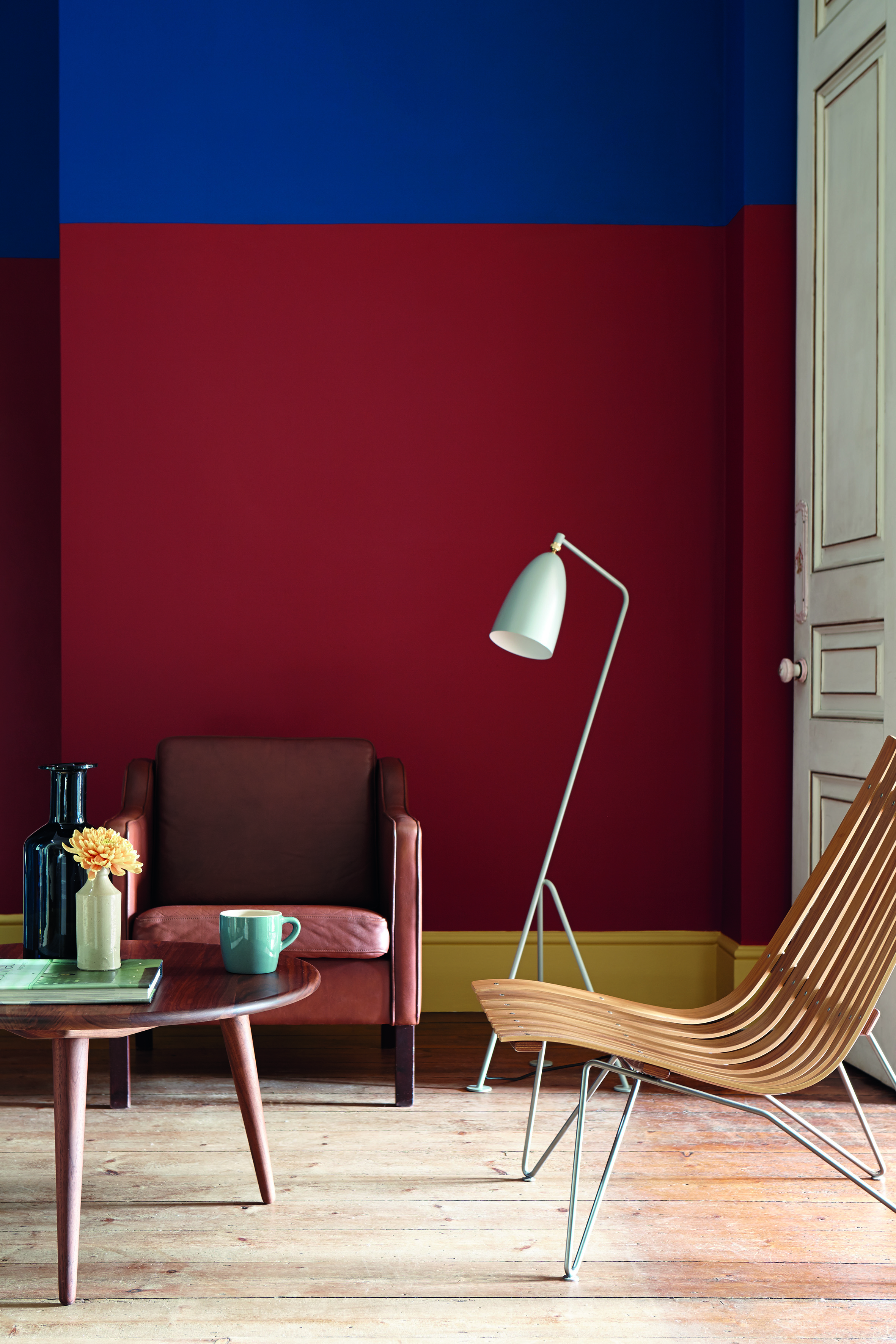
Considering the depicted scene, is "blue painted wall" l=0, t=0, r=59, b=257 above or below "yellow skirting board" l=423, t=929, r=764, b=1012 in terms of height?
above

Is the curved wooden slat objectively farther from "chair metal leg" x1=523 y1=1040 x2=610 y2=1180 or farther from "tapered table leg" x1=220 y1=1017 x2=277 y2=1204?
"tapered table leg" x1=220 y1=1017 x2=277 y2=1204

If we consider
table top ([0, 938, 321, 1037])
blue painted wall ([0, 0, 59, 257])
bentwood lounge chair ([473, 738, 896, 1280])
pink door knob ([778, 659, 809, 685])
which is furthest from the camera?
blue painted wall ([0, 0, 59, 257])

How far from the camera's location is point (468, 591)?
3844 mm

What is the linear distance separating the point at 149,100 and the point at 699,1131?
347 centimetres

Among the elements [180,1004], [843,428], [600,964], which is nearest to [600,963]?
[600,964]

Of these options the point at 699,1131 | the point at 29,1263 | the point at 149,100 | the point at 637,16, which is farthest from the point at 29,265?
the point at 699,1131

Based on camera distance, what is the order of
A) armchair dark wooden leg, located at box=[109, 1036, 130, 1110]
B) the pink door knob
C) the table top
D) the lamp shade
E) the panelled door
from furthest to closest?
the pink door knob → the panelled door → armchair dark wooden leg, located at box=[109, 1036, 130, 1110] → the lamp shade → the table top

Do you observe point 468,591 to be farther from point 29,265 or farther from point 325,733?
point 29,265

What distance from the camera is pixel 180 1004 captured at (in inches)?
75.9

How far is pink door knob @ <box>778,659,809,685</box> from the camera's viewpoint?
354cm

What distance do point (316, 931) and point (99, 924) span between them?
0.89 m

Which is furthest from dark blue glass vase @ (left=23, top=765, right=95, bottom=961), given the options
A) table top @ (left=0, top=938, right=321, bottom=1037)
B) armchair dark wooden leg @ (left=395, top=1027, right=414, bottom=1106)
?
armchair dark wooden leg @ (left=395, top=1027, right=414, bottom=1106)

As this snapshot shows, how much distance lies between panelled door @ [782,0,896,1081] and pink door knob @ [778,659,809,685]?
18 mm

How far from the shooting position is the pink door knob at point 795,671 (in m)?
3.54
